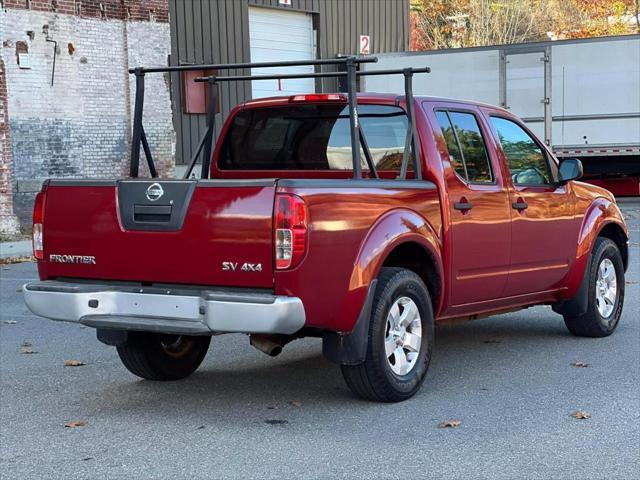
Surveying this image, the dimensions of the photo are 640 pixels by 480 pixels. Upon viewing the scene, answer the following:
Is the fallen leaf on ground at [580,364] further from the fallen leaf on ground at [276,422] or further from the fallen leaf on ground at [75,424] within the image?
the fallen leaf on ground at [75,424]

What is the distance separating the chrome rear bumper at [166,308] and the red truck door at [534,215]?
2.57 metres

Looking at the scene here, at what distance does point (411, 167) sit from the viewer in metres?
7.34

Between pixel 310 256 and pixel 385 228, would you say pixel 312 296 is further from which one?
pixel 385 228

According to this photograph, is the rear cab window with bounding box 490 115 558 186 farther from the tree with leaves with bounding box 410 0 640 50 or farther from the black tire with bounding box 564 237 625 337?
the tree with leaves with bounding box 410 0 640 50

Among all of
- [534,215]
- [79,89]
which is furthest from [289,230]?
[79,89]

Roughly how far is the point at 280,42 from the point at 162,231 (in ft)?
74.1

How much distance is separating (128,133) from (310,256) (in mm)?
17611

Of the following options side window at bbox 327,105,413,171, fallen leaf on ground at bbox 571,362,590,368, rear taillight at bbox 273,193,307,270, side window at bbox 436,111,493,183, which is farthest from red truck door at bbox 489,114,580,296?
rear taillight at bbox 273,193,307,270

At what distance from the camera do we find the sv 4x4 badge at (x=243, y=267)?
5917 millimetres

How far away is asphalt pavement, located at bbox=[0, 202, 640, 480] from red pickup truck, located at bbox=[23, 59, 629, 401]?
37 centimetres

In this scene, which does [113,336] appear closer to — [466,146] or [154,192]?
[154,192]

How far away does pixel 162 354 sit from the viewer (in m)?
7.37

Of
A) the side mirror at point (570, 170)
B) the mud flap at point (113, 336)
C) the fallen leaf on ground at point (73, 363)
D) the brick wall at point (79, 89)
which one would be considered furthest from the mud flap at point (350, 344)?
the brick wall at point (79, 89)

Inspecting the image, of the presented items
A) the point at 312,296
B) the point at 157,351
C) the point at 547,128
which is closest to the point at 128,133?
the point at 547,128
